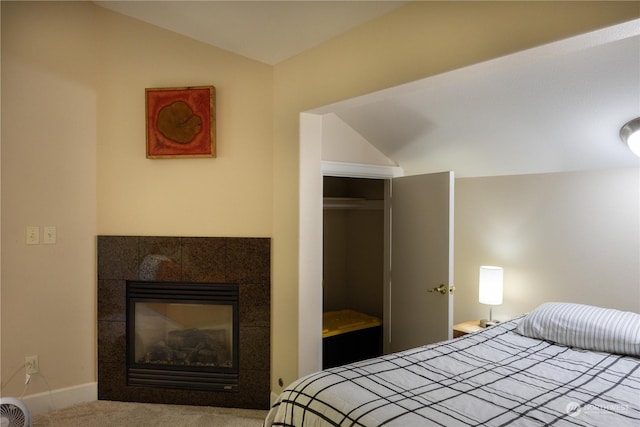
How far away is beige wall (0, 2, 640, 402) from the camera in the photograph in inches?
103

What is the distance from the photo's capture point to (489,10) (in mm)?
1642

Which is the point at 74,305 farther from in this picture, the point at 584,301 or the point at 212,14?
the point at 584,301

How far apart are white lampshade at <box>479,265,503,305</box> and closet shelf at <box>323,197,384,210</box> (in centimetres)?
118

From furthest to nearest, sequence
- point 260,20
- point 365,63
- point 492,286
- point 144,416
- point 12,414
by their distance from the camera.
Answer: point 492,286 → point 144,416 → point 260,20 → point 365,63 → point 12,414

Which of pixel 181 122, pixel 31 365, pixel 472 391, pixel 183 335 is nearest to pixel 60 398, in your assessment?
pixel 31 365

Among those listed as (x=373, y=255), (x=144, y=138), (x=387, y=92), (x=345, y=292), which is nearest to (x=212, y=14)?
(x=144, y=138)

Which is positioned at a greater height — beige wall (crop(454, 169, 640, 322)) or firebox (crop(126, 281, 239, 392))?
beige wall (crop(454, 169, 640, 322))

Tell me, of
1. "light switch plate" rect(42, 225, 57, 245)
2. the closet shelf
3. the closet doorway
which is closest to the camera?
"light switch plate" rect(42, 225, 57, 245)

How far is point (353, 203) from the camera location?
12.8ft

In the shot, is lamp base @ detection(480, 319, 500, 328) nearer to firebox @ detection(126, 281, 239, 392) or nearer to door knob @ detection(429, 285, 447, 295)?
door knob @ detection(429, 285, 447, 295)

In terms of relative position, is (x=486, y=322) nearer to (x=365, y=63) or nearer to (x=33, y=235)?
(x=365, y=63)

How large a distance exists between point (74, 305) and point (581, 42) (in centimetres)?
325

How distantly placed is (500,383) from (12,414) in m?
2.42

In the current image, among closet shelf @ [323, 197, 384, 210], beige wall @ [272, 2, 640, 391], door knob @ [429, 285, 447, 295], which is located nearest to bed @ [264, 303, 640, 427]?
door knob @ [429, 285, 447, 295]
